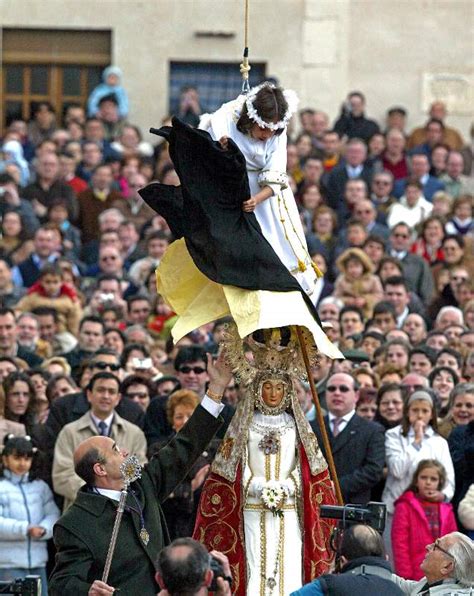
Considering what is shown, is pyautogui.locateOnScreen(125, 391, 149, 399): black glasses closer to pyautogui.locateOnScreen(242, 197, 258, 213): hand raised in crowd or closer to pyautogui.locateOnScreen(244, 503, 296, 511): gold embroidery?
pyautogui.locateOnScreen(244, 503, 296, 511): gold embroidery

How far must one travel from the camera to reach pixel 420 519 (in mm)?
13969

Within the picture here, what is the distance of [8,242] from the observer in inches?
840

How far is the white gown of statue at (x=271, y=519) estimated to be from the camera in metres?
12.1

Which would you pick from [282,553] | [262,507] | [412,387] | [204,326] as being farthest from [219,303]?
[204,326]

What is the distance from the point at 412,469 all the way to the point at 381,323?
12.9ft

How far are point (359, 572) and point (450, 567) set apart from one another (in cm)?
121

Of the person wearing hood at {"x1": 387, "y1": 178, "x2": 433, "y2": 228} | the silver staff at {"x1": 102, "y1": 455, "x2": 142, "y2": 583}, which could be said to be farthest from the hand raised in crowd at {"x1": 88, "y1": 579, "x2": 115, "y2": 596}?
the person wearing hood at {"x1": 387, "y1": 178, "x2": 433, "y2": 228}

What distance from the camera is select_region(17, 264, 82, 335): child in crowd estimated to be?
1884 cm

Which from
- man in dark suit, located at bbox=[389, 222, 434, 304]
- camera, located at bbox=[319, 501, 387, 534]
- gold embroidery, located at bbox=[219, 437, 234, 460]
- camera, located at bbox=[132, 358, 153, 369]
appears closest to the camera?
camera, located at bbox=[319, 501, 387, 534]

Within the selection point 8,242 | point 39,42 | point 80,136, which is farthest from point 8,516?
point 39,42

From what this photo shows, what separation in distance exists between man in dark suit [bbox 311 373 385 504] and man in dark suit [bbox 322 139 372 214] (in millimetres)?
8839

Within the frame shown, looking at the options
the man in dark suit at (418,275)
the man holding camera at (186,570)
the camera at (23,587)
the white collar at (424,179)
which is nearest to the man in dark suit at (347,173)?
the white collar at (424,179)

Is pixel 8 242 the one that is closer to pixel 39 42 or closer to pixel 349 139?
pixel 349 139

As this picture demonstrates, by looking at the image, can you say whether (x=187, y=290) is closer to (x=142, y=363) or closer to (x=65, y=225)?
(x=142, y=363)
